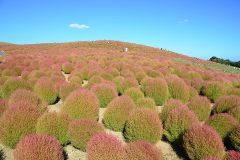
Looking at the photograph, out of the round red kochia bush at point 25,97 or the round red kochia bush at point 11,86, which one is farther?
the round red kochia bush at point 11,86

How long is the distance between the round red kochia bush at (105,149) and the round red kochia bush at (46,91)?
170 inches

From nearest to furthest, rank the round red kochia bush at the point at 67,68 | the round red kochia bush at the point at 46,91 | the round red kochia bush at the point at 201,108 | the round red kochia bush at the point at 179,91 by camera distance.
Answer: the round red kochia bush at the point at 201,108 → the round red kochia bush at the point at 46,91 → the round red kochia bush at the point at 179,91 → the round red kochia bush at the point at 67,68

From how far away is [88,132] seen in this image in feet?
16.3

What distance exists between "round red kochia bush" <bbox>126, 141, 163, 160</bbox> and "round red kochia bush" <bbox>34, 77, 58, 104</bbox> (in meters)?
4.51

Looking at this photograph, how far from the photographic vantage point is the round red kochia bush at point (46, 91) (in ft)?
27.0

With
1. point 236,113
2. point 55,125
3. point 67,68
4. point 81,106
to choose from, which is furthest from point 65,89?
point 67,68

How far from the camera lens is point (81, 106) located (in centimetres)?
632

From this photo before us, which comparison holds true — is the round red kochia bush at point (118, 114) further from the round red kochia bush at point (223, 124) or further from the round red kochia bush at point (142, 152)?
the round red kochia bush at point (142, 152)

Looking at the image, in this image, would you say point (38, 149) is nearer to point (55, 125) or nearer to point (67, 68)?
point (55, 125)

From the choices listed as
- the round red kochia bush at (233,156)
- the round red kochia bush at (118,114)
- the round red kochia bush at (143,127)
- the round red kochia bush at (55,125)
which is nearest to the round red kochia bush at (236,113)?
the round red kochia bush at (143,127)

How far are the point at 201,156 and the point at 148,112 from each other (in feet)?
4.20

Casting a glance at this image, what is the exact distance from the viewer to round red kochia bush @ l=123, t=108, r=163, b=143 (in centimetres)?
538

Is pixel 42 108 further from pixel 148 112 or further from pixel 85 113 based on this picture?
pixel 148 112

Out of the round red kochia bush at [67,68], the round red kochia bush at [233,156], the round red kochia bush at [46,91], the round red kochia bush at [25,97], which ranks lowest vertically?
the round red kochia bush at [67,68]
